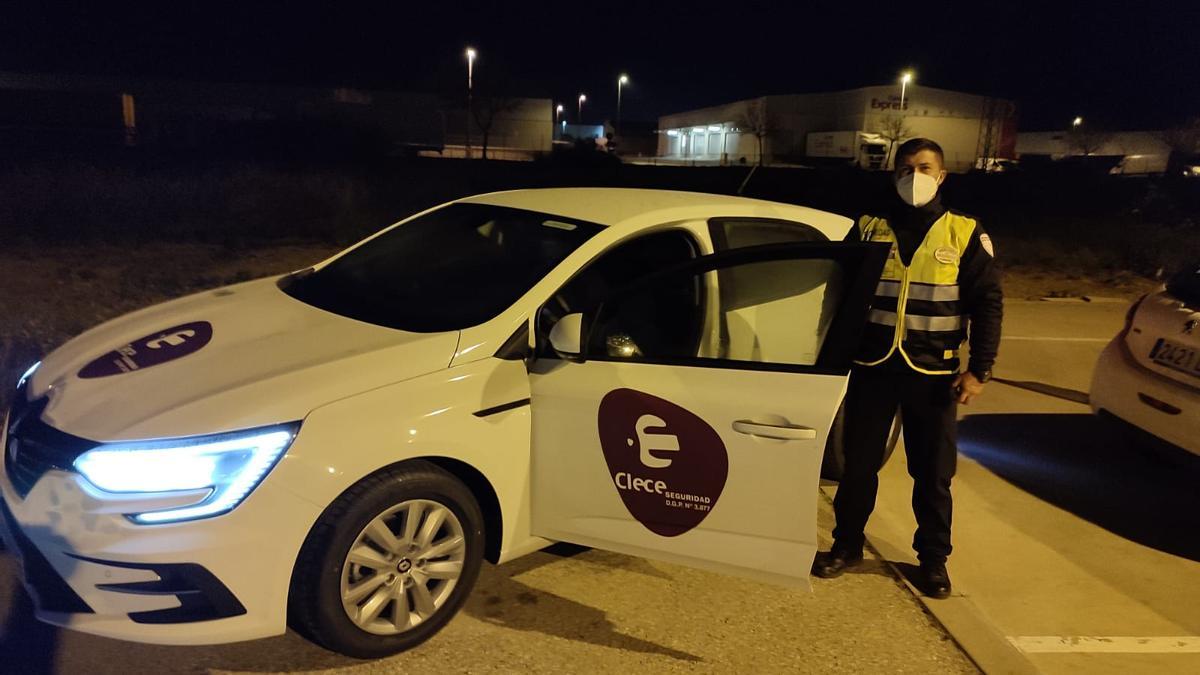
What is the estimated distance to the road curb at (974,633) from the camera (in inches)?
111

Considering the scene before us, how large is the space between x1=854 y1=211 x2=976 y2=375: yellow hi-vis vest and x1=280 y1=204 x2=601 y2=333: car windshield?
1181 millimetres

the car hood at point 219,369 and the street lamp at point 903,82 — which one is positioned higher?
the street lamp at point 903,82

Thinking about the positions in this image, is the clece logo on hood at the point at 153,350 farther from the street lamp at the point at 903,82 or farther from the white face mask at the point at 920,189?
the street lamp at the point at 903,82

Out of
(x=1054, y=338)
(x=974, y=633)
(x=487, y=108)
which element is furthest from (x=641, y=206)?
(x=487, y=108)

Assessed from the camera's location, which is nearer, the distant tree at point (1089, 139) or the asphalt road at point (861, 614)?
the asphalt road at point (861, 614)

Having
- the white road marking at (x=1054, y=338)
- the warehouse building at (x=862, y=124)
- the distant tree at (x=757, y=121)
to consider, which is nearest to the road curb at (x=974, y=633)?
the white road marking at (x=1054, y=338)

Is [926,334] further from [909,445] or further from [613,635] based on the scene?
[613,635]

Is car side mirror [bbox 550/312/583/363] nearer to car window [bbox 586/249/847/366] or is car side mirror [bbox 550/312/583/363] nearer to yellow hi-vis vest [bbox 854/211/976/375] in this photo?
car window [bbox 586/249/847/366]

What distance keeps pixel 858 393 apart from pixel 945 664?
104cm

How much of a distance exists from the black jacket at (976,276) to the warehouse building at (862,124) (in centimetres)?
4843

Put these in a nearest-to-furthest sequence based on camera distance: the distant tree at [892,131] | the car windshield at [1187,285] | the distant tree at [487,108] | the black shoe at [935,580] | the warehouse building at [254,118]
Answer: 1. the black shoe at [935,580]
2. the car windshield at [1187,285]
3. the warehouse building at [254,118]
4. the distant tree at [487,108]
5. the distant tree at [892,131]

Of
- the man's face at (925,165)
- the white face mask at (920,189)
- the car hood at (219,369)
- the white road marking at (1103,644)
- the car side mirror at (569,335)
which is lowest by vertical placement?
the white road marking at (1103,644)

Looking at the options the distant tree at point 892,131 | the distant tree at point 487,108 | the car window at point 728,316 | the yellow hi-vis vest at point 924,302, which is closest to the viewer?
the car window at point 728,316

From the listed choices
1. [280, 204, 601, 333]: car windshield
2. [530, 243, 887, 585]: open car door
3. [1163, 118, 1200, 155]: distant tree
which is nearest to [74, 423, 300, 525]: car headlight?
[280, 204, 601, 333]: car windshield
